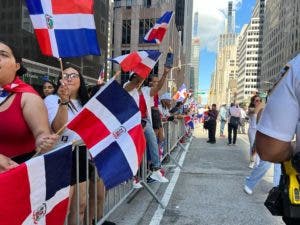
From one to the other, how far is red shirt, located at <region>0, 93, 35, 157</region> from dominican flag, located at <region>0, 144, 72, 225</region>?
202 mm

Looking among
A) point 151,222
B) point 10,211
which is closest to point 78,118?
point 10,211

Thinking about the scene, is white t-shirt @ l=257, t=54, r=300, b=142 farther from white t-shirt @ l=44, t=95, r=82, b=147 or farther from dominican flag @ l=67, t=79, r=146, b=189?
white t-shirt @ l=44, t=95, r=82, b=147

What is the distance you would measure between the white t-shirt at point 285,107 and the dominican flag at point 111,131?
161 centimetres

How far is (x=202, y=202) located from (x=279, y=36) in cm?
15203

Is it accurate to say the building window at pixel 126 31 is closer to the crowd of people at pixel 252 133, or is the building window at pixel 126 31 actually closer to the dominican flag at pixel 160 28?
the crowd of people at pixel 252 133

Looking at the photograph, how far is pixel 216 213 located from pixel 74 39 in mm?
3573

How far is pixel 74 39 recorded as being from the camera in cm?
377

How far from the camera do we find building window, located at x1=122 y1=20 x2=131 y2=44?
78575mm

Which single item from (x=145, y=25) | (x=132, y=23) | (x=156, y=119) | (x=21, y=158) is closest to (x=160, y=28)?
(x=156, y=119)

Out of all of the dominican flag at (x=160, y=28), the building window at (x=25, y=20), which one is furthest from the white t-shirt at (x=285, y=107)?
the building window at (x=25, y=20)

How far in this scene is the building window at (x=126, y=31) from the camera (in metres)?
78.6

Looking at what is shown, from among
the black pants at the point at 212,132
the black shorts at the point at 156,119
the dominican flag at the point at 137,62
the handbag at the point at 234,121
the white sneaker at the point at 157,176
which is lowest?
the black pants at the point at 212,132

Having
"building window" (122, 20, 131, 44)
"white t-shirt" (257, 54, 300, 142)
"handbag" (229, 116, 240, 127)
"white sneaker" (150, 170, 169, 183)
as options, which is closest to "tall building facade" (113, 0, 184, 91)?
"building window" (122, 20, 131, 44)

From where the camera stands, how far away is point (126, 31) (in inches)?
3110
